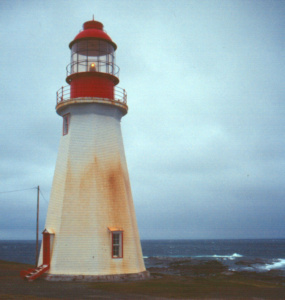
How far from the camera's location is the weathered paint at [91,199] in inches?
663

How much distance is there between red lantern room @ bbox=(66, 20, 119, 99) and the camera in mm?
18562

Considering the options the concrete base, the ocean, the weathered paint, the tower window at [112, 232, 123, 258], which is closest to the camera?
the concrete base

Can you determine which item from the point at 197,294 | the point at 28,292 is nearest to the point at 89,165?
the point at 28,292

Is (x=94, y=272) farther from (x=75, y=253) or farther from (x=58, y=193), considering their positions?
(x=58, y=193)

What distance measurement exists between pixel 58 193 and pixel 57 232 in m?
1.90

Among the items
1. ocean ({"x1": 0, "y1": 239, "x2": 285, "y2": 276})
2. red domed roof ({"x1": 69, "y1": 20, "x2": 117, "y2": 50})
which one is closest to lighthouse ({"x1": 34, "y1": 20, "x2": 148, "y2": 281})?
red domed roof ({"x1": 69, "y1": 20, "x2": 117, "y2": 50})

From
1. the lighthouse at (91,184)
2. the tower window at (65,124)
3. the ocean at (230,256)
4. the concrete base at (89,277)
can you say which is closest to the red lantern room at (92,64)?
the lighthouse at (91,184)

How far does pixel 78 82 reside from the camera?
61.4ft

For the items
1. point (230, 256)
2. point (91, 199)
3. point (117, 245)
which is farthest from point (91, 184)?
point (230, 256)

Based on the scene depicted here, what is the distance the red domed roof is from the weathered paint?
3.32m

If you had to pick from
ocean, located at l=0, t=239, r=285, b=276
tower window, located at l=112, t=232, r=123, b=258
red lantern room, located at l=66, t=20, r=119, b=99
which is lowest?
ocean, located at l=0, t=239, r=285, b=276

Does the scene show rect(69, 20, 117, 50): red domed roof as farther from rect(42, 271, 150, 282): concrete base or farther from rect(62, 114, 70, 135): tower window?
rect(42, 271, 150, 282): concrete base

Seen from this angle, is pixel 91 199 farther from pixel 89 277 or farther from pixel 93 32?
pixel 93 32

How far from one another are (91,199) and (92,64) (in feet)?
22.0
